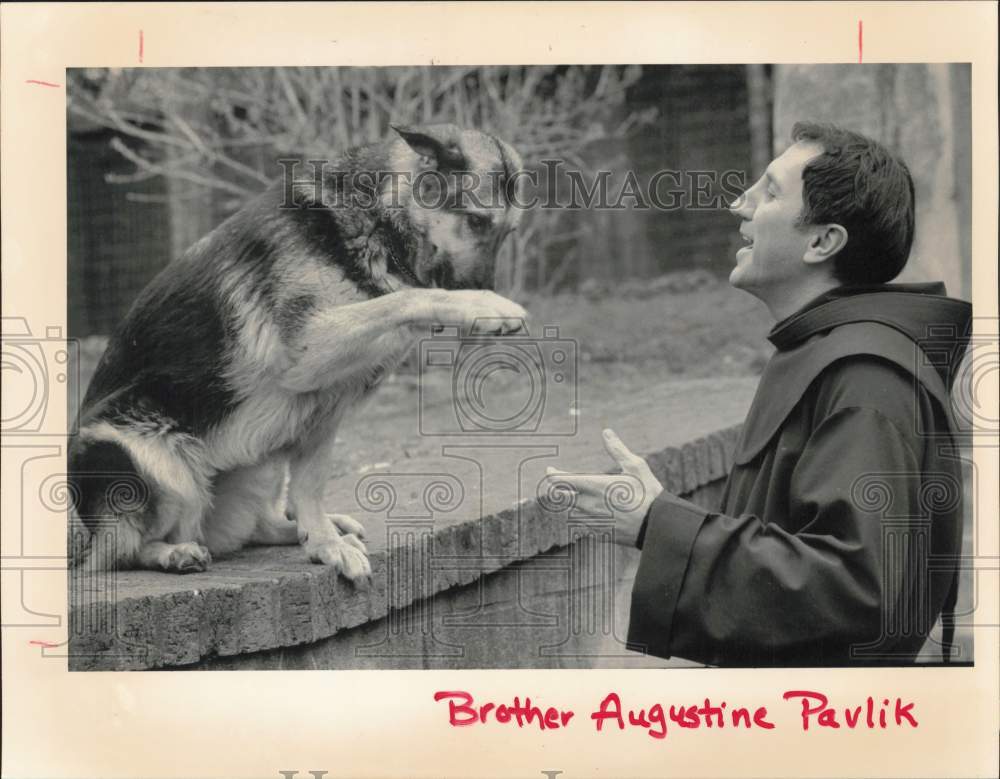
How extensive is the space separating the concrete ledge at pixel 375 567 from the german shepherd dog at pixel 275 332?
132 mm

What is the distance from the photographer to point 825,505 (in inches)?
116

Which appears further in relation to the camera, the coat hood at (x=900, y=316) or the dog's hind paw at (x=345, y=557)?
the dog's hind paw at (x=345, y=557)

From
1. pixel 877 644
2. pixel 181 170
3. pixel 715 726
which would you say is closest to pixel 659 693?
pixel 715 726

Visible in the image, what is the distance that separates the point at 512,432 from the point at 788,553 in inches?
71.6

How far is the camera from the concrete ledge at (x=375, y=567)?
3705 mm

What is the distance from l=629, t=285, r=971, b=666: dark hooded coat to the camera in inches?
116

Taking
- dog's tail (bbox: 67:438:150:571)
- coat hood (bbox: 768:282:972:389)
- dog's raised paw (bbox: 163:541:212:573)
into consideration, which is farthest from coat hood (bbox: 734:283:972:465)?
dog's tail (bbox: 67:438:150:571)

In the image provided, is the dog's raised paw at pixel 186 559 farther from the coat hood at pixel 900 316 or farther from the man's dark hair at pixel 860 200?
the man's dark hair at pixel 860 200

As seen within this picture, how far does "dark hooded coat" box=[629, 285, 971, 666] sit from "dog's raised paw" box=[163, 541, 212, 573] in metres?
1.48

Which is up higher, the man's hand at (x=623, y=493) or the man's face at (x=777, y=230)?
the man's face at (x=777, y=230)

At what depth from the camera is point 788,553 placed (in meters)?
2.97
